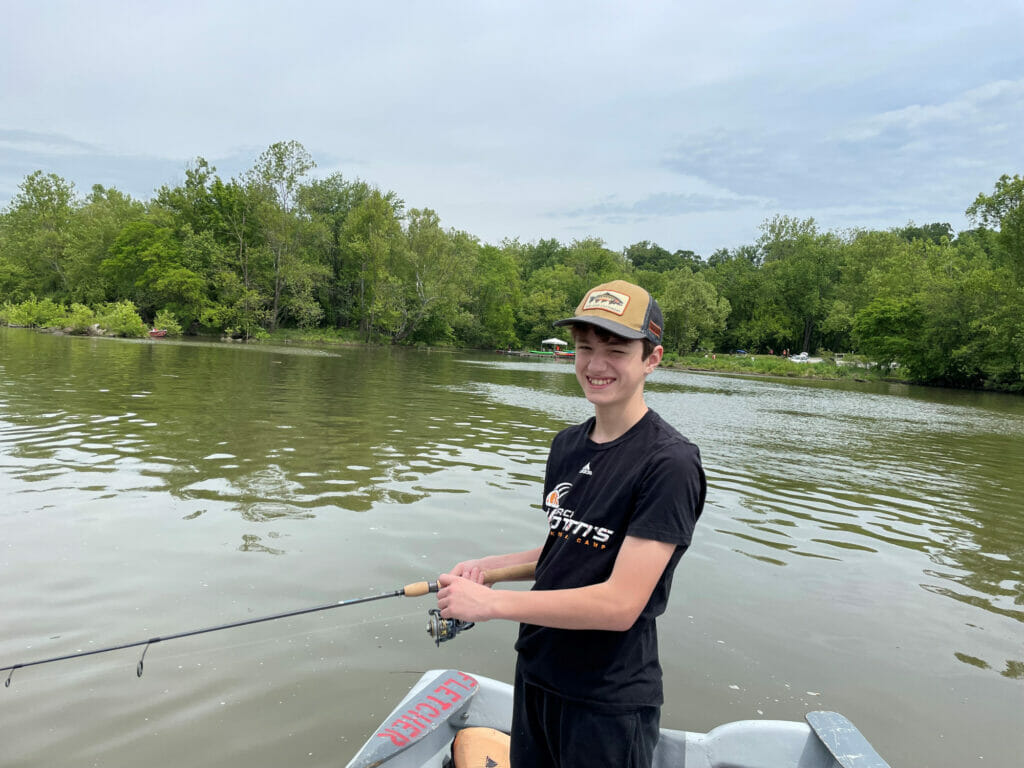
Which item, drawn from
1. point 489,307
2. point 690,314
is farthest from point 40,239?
point 690,314

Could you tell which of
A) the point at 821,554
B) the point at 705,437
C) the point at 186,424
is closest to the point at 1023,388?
the point at 705,437

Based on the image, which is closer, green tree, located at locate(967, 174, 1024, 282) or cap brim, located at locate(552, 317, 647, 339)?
cap brim, located at locate(552, 317, 647, 339)

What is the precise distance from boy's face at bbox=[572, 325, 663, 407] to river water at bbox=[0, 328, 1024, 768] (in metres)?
2.47

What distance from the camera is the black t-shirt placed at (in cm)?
173

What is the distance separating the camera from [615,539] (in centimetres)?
183

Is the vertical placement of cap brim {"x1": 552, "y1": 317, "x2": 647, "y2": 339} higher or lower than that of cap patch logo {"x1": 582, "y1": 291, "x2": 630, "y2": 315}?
lower

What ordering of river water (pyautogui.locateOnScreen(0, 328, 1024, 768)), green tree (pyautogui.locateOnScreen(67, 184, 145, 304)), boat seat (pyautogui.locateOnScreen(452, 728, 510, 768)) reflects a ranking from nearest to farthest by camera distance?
1. boat seat (pyautogui.locateOnScreen(452, 728, 510, 768))
2. river water (pyautogui.locateOnScreen(0, 328, 1024, 768))
3. green tree (pyautogui.locateOnScreen(67, 184, 145, 304))

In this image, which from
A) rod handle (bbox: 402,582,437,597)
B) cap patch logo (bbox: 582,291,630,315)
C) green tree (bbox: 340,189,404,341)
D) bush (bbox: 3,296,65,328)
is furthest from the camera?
green tree (bbox: 340,189,404,341)

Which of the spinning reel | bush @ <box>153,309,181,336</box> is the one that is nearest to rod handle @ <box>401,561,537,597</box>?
the spinning reel

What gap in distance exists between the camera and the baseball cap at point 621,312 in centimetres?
187

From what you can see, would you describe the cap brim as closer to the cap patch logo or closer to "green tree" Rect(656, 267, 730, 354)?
the cap patch logo

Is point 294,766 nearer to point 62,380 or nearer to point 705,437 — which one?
point 705,437

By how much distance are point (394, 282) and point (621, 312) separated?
6554cm

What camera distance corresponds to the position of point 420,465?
31.0 feet
